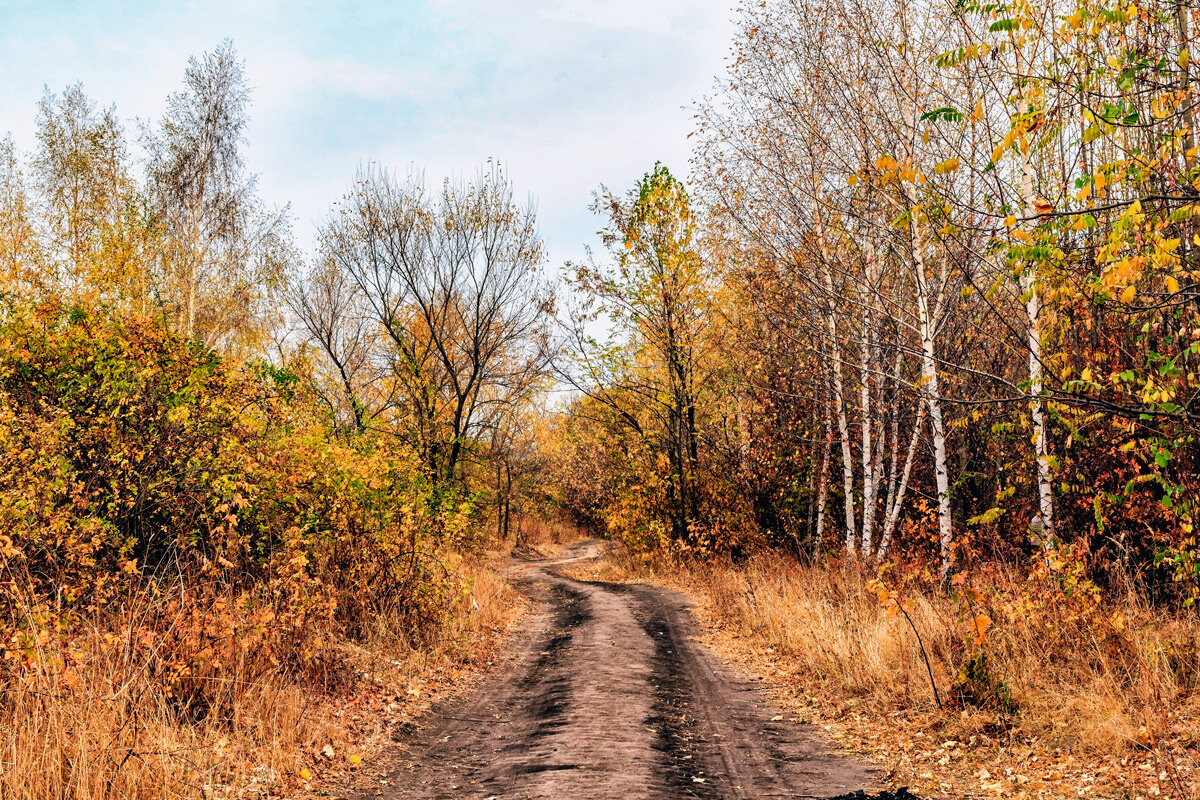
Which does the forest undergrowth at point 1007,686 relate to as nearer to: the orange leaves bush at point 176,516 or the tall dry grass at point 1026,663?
the tall dry grass at point 1026,663

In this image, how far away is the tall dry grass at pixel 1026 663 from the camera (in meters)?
5.92

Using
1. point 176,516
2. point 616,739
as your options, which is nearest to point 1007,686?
point 616,739

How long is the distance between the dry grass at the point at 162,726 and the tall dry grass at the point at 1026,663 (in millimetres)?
4829

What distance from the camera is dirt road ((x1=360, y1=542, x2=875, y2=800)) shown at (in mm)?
5664


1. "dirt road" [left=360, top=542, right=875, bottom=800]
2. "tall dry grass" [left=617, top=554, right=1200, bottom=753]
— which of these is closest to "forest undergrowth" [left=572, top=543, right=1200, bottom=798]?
"tall dry grass" [left=617, top=554, right=1200, bottom=753]

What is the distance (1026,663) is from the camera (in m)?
7.07

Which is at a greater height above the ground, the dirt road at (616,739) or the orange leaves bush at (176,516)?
the orange leaves bush at (176,516)

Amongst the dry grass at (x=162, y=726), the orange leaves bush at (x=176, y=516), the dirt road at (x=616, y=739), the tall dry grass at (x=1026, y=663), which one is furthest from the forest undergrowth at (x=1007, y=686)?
the orange leaves bush at (x=176, y=516)

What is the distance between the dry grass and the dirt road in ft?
2.56

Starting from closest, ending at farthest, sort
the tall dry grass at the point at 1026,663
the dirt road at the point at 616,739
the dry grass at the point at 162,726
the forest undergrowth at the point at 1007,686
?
the dry grass at the point at 162,726 → the forest undergrowth at the point at 1007,686 → the dirt road at the point at 616,739 → the tall dry grass at the point at 1026,663

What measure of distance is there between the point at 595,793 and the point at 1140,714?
411cm

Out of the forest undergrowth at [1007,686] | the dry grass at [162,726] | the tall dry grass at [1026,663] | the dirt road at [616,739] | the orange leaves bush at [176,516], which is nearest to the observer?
the dry grass at [162,726]

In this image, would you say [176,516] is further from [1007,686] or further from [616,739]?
[1007,686]

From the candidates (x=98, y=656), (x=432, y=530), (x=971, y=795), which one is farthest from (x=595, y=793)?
(x=432, y=530)
